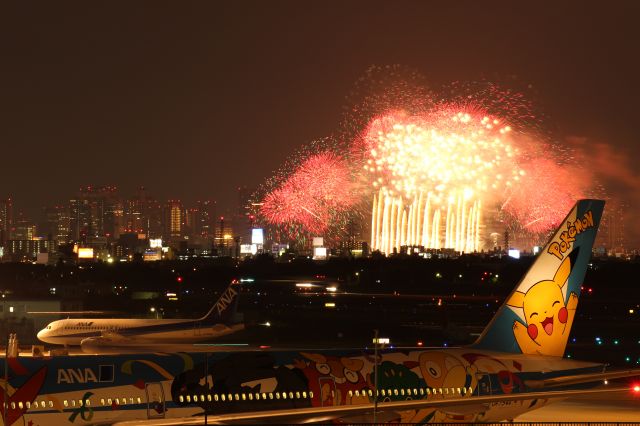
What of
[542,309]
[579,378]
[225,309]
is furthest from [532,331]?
[225,309]

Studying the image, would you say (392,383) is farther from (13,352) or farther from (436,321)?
(436,321)

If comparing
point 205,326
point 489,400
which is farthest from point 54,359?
point 205,326

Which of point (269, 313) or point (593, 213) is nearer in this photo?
point (593, 213)

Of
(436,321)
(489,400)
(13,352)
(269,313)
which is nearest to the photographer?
(489,400)

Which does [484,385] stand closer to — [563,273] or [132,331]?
[563,273]

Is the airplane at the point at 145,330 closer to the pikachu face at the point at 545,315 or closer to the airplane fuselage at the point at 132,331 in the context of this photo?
the airplane fuselage at the point at 132,331

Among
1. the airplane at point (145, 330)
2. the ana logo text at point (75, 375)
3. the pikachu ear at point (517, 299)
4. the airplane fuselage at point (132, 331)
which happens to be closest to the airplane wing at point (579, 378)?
the pikachu ear at point (517, 299)
